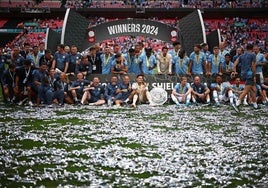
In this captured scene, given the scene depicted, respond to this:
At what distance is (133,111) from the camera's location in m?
11.7

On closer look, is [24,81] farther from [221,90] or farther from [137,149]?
[137,149]

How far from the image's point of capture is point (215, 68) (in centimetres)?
1527

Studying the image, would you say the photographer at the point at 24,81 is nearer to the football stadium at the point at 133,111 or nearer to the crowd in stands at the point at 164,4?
the football stadium at the point at 133,111

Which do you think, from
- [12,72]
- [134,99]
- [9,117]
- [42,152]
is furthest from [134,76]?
[42,152]

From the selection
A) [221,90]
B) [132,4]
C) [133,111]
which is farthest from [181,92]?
[132,4]

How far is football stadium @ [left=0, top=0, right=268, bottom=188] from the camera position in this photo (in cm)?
497

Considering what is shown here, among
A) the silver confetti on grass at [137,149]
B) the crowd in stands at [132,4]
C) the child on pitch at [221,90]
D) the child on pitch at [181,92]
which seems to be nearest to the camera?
the silver confetti on grass at [137,149]

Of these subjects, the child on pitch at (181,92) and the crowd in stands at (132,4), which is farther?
the crowd in stands at (132,4)

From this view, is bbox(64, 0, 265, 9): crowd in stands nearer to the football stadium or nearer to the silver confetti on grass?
the football stadium

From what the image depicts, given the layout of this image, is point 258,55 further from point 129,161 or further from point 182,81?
point 129,161

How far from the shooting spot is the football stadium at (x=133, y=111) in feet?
16.3

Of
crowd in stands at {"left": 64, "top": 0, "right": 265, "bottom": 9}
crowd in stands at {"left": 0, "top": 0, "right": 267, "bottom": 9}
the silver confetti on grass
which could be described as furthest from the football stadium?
crowd in stands at {"left": 0, "top": 0, "right": 267, "bottom": 9}

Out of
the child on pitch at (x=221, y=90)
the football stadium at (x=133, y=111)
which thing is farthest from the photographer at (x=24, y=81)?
the child on pitch at (x=221, y=90)

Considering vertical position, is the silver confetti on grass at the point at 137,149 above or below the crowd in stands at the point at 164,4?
below
